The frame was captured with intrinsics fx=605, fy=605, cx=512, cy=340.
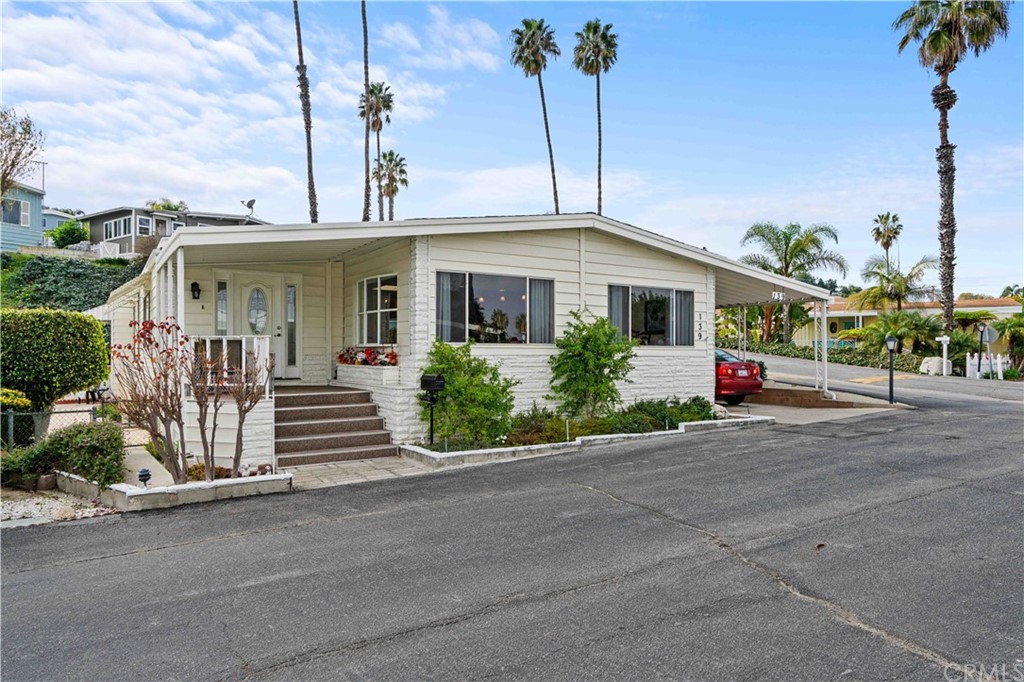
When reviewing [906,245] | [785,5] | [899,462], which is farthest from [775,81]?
[906,245]

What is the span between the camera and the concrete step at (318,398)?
30.9 ft

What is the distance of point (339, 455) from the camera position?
339 inches

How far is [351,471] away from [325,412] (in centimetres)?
169

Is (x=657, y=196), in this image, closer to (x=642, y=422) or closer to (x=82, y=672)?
(x=642, y=422)

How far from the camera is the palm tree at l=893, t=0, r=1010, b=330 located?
68.3ft

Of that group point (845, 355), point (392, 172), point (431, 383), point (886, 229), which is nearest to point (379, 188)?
point (392, 172)

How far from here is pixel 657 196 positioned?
74.9ft

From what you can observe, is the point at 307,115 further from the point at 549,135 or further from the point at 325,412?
the point at 325,412

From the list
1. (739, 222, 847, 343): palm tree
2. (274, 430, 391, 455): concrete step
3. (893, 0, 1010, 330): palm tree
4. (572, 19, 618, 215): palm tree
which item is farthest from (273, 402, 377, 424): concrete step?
(572, 19, 618, 215): palm tree

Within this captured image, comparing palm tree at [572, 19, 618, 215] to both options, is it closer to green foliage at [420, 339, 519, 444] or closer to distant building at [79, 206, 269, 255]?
distant building at [79, 206, 269, 255]

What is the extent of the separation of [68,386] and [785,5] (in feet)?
50.0

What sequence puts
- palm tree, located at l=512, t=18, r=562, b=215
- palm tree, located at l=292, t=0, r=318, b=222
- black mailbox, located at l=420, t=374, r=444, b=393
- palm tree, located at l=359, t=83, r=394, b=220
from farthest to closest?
palm tree, located at l=359, t=83, r=394, b=220 < palm tree, located at l=512, t=18, r=562, b=215 < palm tree, located at l=292, t=0, r=318, b=222 < black mailbox, located at l=420, t=374, r=444, b=393

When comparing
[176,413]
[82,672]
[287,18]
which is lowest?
[82,672]

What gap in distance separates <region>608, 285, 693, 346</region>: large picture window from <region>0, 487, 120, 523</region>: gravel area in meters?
8.43
